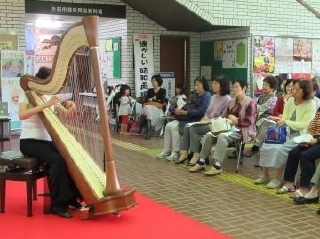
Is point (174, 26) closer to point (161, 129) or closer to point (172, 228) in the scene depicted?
point (161, 129)

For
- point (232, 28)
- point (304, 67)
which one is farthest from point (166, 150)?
point (304, 67)

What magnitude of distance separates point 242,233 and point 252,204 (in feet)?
2.91

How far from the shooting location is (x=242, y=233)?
399 centimetres

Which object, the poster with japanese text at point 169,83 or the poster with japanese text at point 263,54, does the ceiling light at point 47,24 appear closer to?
the poster with japanese text at point 169,83

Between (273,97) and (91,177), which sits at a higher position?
(273,97)

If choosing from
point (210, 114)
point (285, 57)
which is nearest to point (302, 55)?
point (285, 57)

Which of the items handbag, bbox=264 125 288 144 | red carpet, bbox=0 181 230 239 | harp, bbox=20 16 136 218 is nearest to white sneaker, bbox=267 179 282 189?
handbag, bbox=264 125 288 144

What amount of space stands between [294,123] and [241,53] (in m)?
5.05

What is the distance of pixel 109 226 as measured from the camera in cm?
402

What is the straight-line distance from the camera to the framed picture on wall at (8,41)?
29.7 ft

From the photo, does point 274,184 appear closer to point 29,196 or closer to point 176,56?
point 29,196

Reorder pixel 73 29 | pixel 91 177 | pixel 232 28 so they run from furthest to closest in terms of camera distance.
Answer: pixel 232 28 < pixel 91 177 < pixel 73 29

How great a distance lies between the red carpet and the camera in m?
3.83

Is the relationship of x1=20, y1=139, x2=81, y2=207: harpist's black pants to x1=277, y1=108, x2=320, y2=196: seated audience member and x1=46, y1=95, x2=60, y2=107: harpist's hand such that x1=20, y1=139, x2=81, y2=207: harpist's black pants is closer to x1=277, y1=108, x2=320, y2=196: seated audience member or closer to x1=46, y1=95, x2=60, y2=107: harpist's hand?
x1=46, y1=95, x2=60, y2=107: harpist's hand
